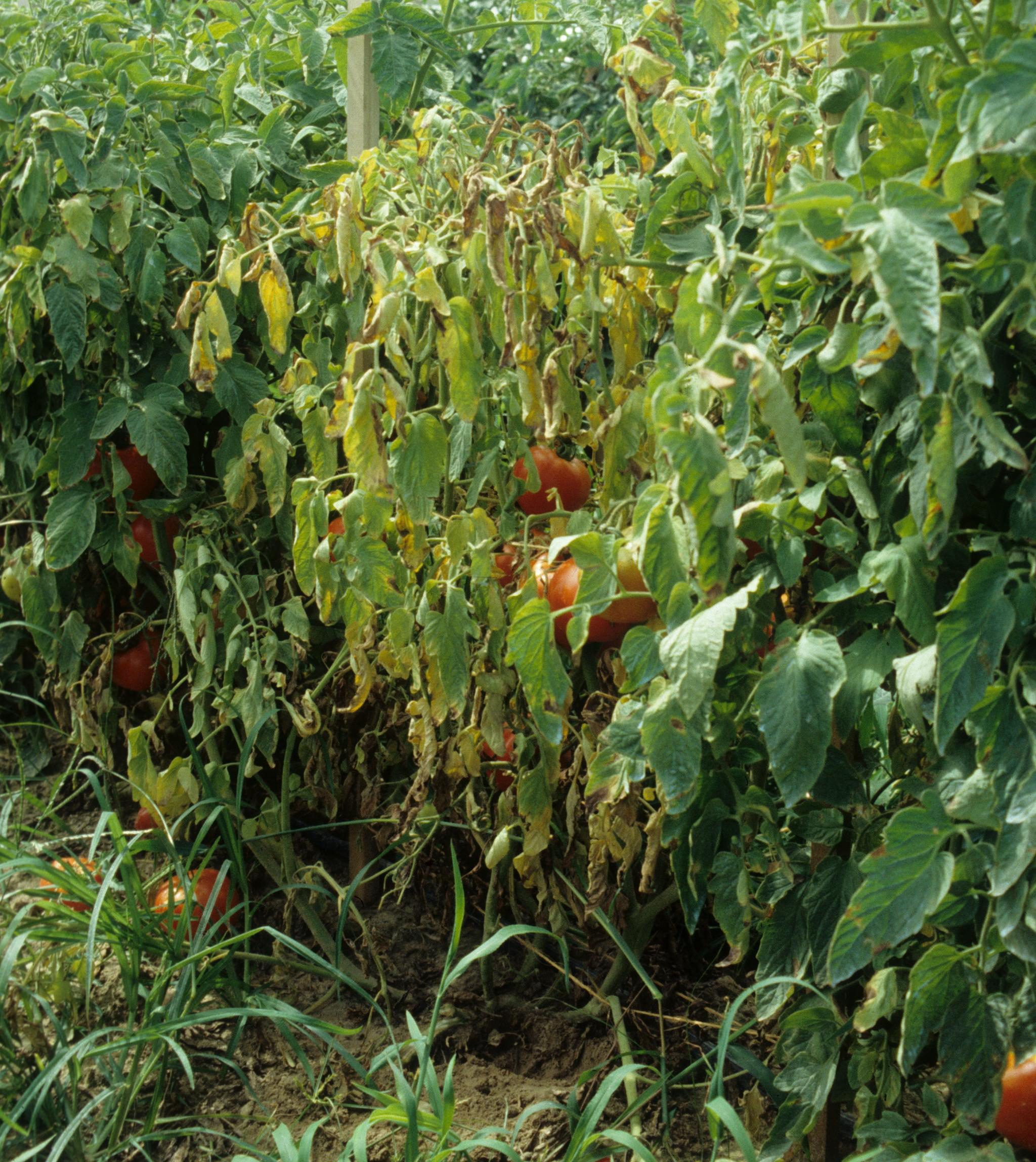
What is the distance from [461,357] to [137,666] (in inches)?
39.7

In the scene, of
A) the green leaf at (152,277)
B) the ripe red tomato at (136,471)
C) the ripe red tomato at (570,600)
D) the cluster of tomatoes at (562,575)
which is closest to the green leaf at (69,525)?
the ripe red tomato at (136,471)

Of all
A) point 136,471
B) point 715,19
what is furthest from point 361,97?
point 136,471

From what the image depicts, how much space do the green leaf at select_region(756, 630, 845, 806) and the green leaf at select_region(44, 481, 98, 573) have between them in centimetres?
116

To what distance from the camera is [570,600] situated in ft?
3.78

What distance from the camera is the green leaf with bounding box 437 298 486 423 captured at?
105 centimetres

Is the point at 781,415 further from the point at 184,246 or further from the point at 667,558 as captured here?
the point at 184,246

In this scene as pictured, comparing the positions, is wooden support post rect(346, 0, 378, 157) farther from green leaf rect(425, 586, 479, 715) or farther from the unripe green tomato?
the unripe green tomato

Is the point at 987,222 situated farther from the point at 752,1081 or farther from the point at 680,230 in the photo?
the point at 752,1081

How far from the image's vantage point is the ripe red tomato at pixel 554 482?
4.30ft

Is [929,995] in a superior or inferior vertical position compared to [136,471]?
inferior

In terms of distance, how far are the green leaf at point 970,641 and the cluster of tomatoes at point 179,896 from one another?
0.86 metres

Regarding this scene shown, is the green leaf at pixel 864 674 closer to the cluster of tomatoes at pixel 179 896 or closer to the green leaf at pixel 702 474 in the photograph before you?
the green leaf at pixel 702 474

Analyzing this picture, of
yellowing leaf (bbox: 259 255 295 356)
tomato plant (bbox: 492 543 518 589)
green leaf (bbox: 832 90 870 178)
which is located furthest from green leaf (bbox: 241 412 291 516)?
green leaf (bbox: 832 90 870 178)

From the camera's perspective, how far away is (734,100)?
903mm
